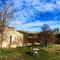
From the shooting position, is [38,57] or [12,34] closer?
[38,57]

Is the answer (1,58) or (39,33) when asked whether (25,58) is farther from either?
(39,33)

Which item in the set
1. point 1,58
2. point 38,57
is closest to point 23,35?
point 38,57

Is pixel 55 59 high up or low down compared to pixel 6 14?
down

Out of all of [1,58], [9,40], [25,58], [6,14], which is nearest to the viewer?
[1,58]

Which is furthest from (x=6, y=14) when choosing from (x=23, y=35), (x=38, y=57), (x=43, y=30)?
(x=23, y=35)

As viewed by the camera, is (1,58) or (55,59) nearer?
(1,58)

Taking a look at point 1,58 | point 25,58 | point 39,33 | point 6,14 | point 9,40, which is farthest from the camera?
point 39,33

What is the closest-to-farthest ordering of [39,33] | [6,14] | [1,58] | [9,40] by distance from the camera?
[1,58] < [6,14] < [9,40] < [39,33]

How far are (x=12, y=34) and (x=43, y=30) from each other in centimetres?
426

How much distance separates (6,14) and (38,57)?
716 centimetres

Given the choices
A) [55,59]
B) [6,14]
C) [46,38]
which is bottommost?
[55,59]

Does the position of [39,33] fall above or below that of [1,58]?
above

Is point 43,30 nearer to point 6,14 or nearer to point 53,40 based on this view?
point 53,40

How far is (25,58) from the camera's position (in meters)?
17.5
